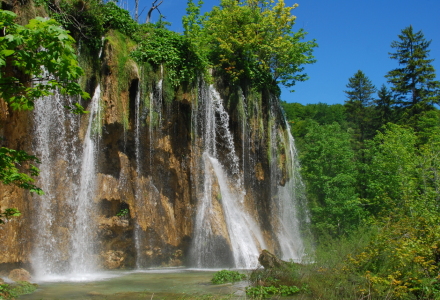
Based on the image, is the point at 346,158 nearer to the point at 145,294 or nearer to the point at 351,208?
the point at 351,208

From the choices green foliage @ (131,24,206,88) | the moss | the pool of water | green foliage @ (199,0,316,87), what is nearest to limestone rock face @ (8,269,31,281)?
the pool of water

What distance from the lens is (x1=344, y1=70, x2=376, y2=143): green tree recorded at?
43344mm

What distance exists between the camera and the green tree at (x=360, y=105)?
4334 centimetres

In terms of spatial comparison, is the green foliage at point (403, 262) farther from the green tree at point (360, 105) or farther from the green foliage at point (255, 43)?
the green tree at point (360, 105)

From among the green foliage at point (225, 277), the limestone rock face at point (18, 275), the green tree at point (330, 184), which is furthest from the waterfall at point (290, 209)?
the limestone rock face at point (18, 275)

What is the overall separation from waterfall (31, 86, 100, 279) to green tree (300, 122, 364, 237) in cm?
1601

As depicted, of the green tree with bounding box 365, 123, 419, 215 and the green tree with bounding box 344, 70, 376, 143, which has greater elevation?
the green tree with bounding box 344, 70, 376, 143

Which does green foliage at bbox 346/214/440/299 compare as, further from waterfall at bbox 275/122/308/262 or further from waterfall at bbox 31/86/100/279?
waterfall at bbox 275/122/308/262

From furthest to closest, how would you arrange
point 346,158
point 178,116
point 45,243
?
point 346,158 → point 178,116 → point 45,243

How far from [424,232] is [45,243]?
11746mm

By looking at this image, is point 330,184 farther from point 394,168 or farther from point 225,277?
point 225,277

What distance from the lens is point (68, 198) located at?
1466 cm

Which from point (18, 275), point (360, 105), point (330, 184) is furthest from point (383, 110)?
point (18, 275)

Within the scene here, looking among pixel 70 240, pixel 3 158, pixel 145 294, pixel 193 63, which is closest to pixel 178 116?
pixel 193 63
